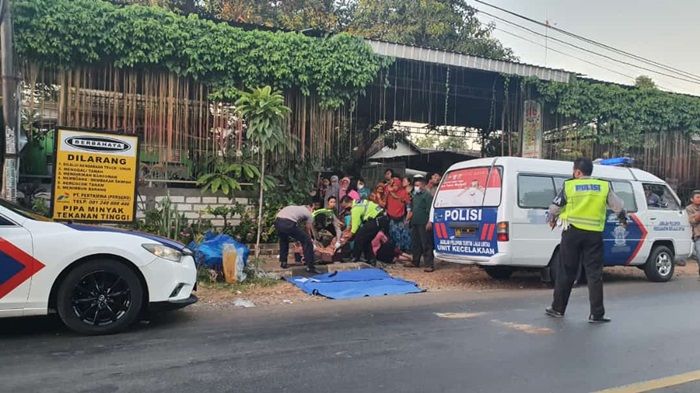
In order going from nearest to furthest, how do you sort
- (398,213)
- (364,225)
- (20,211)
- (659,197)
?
1. (20,211)
2. (659,197)
3. (364,225)
4. (398,213)

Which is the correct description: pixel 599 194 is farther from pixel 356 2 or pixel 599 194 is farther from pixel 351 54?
pixel 356 2

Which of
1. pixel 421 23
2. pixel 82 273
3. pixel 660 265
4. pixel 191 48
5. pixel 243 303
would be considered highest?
pixel 421 23

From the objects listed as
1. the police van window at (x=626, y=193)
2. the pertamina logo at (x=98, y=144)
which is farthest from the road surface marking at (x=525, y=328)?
the pertamina logo at (x=98, y=144)

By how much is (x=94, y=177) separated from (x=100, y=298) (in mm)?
3213

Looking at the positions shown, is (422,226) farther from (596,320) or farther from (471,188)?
(596,320)

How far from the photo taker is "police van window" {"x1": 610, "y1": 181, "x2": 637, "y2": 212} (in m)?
9.61

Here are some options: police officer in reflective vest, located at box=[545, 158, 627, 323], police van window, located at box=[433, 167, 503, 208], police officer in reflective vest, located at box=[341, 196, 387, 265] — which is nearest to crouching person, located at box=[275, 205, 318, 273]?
police officer in reflective vest, located at box=[341, 196, 387, 265]

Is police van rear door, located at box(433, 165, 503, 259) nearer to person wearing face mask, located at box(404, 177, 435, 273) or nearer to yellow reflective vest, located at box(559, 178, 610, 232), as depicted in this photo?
person wearing face mask, located at box(404, 177, 435, 273)

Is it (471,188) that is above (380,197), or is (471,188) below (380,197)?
above

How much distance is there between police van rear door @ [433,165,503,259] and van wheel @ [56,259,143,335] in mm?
4987

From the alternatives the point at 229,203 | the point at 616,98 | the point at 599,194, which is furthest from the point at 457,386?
the point at 616,98

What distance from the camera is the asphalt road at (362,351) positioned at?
164 inches

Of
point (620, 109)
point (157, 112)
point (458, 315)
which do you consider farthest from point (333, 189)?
point (620, 109)

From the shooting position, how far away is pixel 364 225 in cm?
1036
